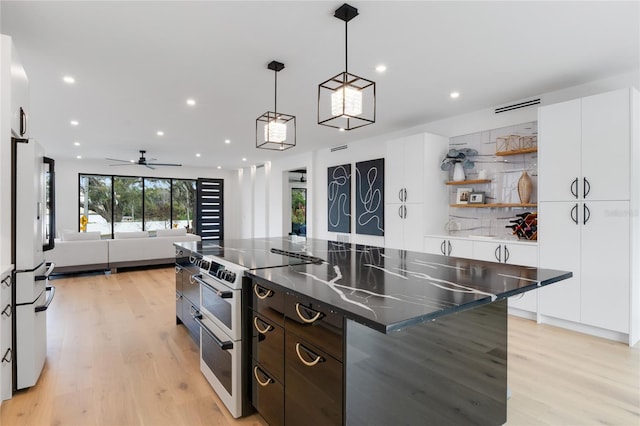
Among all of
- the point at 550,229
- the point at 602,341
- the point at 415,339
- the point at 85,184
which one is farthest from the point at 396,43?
the point at 85,184

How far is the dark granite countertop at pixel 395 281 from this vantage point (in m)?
1.24

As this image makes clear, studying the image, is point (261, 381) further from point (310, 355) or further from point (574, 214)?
point (574, 214)

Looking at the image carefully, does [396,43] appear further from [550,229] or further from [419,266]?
[550,229]

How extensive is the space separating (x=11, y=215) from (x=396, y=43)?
3.06 m

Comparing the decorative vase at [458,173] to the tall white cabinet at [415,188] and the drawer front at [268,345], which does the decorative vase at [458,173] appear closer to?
the tall white cabinet at [415,188]

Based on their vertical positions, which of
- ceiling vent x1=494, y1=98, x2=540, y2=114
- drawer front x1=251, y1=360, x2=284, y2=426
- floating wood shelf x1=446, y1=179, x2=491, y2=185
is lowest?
drawer front x1=251, y1=360, x2=284, y2=426

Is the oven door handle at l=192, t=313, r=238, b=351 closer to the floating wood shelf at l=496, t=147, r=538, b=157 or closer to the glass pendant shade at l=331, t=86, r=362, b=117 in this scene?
the glass pendant shade at l=331, t=86, r=362, b=117

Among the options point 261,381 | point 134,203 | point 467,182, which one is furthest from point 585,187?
point 134,203

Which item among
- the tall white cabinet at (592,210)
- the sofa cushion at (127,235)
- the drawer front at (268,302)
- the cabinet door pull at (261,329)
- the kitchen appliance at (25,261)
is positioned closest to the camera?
the drawer front at (268,302)

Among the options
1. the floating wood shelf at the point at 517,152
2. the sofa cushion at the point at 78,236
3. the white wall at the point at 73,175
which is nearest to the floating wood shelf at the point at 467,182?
the floating wood shelf at the point at 517,152

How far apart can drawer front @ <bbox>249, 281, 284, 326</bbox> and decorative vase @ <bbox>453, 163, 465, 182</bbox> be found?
3737 millimetres

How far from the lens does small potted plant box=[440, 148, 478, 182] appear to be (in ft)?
15.7

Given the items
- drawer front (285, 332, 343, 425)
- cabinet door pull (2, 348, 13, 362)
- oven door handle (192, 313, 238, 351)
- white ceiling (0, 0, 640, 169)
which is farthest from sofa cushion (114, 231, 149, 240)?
drawer front (285, 332, 343, 425)

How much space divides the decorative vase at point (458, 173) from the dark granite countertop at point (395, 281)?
2571mm
